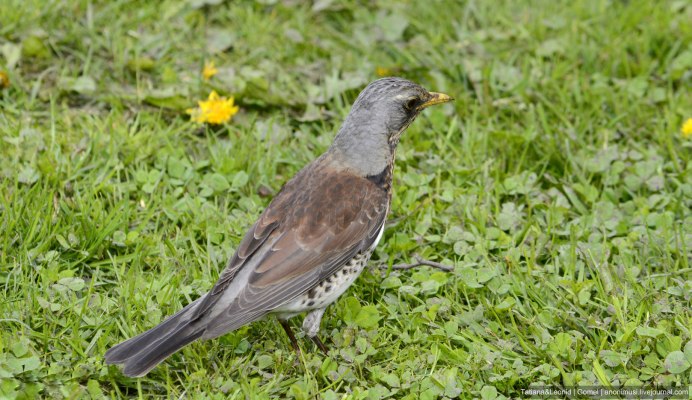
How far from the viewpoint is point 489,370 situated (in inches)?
180

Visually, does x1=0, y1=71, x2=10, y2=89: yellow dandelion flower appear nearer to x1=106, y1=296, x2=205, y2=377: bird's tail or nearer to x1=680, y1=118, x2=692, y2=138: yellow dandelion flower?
x1=106, y1=296, x2=205, y2=377: bird's tail

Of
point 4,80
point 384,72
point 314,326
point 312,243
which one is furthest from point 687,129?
point 4,80

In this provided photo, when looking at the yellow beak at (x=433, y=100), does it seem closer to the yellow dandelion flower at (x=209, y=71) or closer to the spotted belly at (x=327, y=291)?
the spotted belly at (x=327, y=291)

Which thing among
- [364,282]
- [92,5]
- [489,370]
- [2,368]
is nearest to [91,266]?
[2,368]

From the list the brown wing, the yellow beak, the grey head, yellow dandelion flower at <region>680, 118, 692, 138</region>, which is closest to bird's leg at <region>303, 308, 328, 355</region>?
the brown wing

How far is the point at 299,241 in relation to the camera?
484cm

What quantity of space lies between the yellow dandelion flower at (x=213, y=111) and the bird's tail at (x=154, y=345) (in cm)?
211

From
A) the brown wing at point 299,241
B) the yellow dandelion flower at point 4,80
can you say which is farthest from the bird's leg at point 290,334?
the yellow dandelion flower at point 4,80

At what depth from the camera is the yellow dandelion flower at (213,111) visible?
633cm

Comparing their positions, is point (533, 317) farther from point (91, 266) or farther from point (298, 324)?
point (91, 266)

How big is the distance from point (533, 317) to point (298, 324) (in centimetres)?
128

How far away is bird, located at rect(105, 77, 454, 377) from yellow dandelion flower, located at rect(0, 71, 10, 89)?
2481mm

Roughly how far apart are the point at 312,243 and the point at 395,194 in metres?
1.21

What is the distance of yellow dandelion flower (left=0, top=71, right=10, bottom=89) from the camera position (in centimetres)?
642
